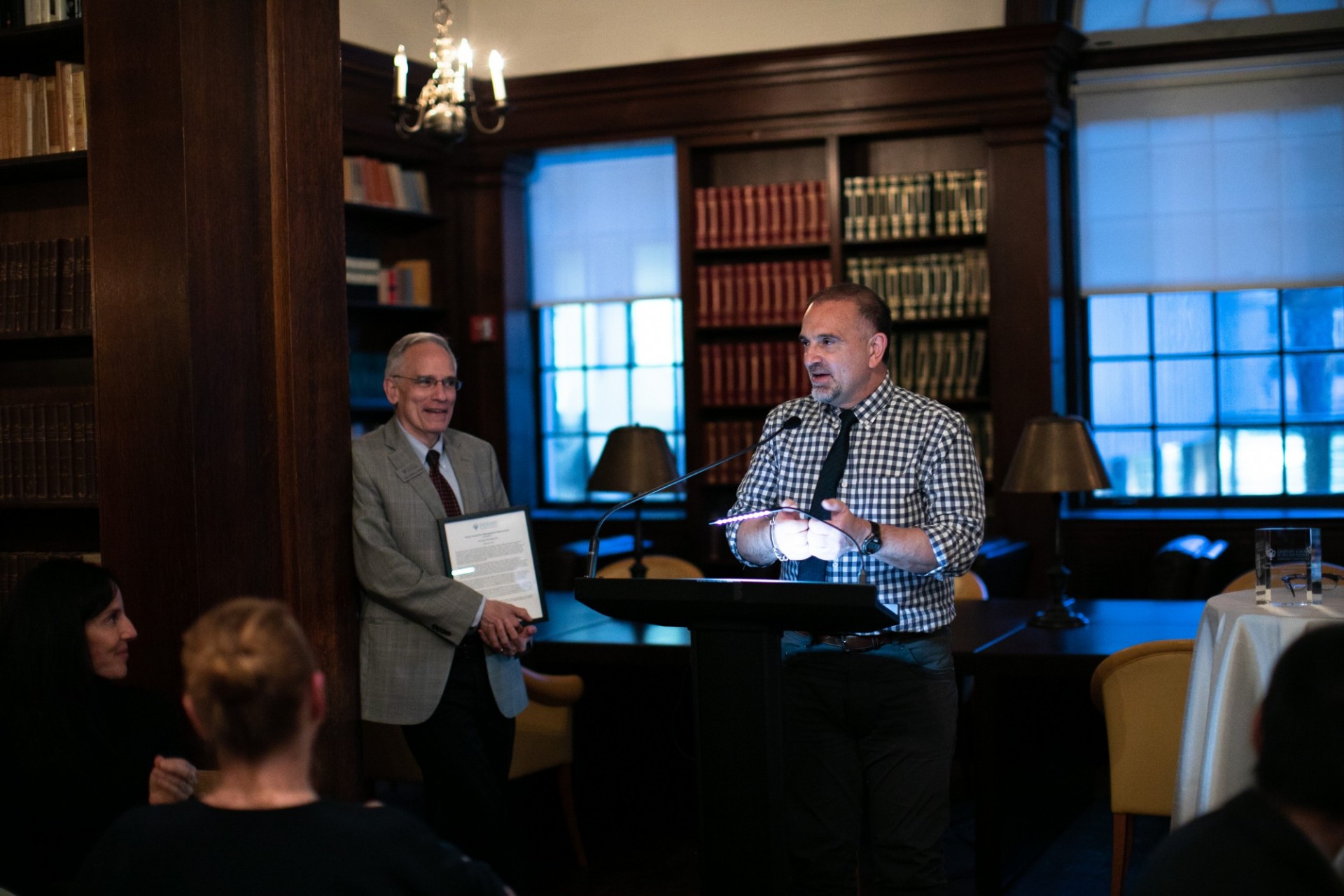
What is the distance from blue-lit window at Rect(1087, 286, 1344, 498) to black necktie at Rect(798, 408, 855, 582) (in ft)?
15.3

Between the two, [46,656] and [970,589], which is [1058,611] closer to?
[970,589]

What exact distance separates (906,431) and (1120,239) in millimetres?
4807

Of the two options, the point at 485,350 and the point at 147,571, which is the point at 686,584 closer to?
the point at 147,571

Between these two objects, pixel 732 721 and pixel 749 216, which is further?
pixel 749 216

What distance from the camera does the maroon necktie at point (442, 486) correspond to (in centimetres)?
329

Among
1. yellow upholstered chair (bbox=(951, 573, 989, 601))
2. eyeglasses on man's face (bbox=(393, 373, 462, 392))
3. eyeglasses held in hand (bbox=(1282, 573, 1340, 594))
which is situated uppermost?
eyeglasses on man's face (bbox=(393, 373, 462, 392))

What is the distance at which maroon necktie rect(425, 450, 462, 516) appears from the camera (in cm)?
329

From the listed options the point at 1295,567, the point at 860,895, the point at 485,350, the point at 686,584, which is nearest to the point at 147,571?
the point at 686,584

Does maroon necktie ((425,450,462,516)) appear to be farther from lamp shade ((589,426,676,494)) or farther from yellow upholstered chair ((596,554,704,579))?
yellow upholstered chair ((596,554,704,579))

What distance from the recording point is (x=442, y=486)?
130 inches

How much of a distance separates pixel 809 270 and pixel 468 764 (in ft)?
14.5

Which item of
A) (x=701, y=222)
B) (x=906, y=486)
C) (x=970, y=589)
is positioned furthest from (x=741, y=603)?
(x=701, y=222)

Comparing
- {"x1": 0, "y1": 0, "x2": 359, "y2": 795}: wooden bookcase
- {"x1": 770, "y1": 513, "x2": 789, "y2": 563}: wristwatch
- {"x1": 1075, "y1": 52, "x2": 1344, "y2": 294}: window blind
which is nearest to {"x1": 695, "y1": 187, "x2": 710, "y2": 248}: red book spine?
{"x1": 1075, "y1": 52, "x2": 1344, "y2": 294}: window blind

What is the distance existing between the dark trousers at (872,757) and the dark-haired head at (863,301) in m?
0.64
